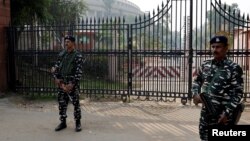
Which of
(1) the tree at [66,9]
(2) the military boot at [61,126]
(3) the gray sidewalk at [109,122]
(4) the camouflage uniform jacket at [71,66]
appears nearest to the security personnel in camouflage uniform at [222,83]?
(3) the gray sidewalk at [109,122]

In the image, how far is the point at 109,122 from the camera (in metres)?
7.71

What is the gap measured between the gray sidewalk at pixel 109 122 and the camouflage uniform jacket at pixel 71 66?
39.9 inches

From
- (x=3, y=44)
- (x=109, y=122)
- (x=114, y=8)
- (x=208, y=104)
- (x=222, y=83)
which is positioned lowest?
(x=109, y=122)

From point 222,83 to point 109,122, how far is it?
407 centimetres

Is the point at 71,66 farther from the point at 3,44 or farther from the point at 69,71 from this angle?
the point at 3,44

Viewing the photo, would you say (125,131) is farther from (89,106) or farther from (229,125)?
(229,125)

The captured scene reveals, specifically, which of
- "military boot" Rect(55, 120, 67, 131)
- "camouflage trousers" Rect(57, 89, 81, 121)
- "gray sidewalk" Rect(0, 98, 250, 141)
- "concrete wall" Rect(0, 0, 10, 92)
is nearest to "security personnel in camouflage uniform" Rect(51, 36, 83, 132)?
"camouflage trousers" Rect(57, 89, 81, 121)

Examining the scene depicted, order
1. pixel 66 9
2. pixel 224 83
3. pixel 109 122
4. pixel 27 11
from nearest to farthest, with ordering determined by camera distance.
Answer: pixel 224 83 < pixel 109 122 < pixel 27 11 < pixel 66 9

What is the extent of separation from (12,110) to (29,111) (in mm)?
460

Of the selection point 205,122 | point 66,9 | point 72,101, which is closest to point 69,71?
point 72,101

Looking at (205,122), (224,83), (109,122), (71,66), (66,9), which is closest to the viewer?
(224,83)

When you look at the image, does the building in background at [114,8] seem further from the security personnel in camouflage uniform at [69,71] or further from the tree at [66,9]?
the security personnel in camouflage uniform at [69,71]

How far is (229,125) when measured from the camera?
147 inches

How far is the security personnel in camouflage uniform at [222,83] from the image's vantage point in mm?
3955
